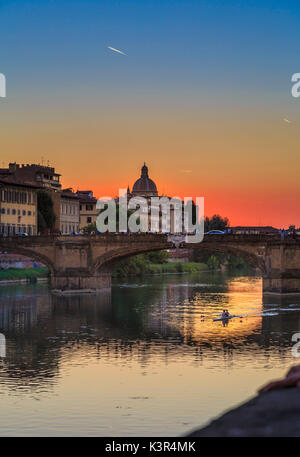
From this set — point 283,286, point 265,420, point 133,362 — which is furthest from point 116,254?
point 265,420

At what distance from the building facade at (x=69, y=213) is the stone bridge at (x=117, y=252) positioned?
185 ft

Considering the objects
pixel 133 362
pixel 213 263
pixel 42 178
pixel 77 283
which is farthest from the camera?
pixel 213 263

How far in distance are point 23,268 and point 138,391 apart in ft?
275

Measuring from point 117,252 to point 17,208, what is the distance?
1465 inches

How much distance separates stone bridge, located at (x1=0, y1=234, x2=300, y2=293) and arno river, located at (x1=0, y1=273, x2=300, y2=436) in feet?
28.5

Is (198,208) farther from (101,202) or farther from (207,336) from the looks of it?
(207,336)

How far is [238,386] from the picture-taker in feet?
118

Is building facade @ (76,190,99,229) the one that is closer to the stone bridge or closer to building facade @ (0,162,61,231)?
building facade @ (0,162,61,231)

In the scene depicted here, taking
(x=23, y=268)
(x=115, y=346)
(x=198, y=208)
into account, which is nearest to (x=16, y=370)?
(x=115, y=346)

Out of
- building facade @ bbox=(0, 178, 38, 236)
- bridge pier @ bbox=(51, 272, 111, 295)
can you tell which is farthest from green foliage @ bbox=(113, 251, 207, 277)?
bridge pier @ bbox=(51, 272, 111, 295)

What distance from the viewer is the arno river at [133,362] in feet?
99.5

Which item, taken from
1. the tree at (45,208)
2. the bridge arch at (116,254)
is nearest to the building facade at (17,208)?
the tree at (45,208)

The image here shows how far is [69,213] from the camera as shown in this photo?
160625 mm

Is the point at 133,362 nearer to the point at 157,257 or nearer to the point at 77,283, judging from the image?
the point at 77,283
